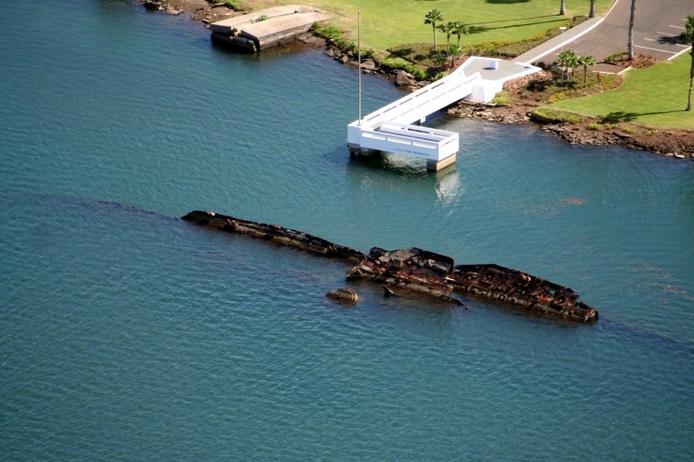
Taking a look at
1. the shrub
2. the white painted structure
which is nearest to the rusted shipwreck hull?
the white painted structure

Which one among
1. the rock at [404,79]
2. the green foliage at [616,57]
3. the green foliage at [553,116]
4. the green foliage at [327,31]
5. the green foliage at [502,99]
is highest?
the green foliage at [327,31]

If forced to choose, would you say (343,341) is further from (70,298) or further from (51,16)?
(51,16)

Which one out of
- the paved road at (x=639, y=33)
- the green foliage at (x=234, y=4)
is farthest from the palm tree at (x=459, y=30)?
the green foliage at (x=234, y=4)

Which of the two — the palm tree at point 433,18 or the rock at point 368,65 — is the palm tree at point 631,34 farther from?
the rock at point 368,65

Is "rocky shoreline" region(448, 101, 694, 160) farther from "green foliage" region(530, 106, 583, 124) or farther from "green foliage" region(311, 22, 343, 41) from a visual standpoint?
"green foliage" region(311, 22, 343, 41)

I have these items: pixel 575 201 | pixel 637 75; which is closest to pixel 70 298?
pixel 575 201
